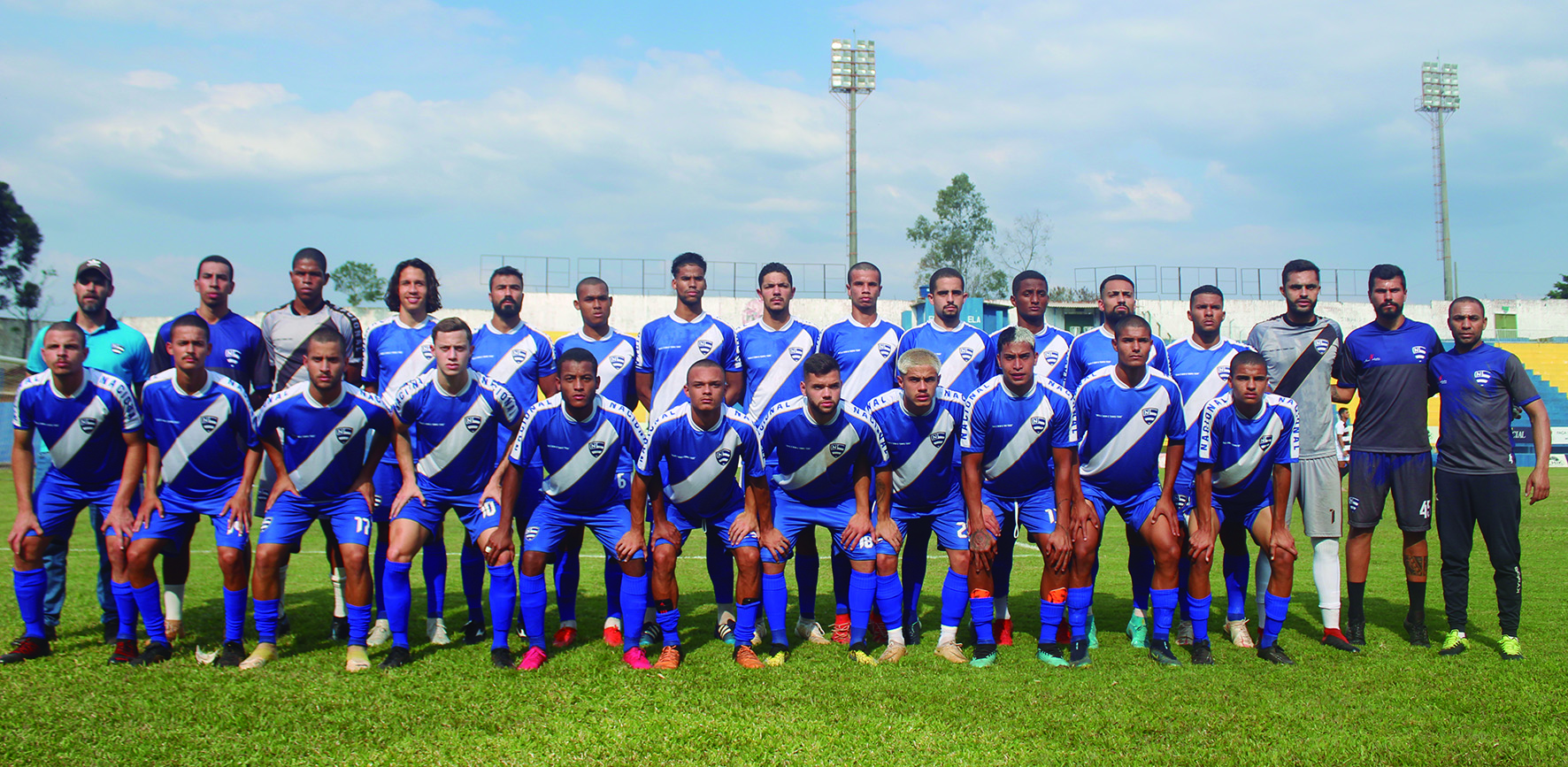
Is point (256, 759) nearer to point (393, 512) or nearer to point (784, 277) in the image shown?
point (393, 512)

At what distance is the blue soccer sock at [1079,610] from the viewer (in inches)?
212

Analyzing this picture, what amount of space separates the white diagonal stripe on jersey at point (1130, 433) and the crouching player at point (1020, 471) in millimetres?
301

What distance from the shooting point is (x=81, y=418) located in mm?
5457

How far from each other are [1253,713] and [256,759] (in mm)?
4395

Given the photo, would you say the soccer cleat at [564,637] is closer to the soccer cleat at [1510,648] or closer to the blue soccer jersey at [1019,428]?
the blue soccer jersey at [1019,428]

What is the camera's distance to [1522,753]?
13.0 feet

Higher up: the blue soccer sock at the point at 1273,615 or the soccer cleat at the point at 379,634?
the blue soccer sock at the point at 1273,615

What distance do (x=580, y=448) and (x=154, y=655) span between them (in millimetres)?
2611

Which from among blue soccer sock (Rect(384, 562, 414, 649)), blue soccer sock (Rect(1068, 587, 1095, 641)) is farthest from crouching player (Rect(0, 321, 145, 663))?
blue soccer sock (Rect(1068, 587, 1095, 641))

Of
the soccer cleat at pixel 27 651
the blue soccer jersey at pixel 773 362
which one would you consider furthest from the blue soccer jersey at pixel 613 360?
the soccer cleat at pixel 27 651

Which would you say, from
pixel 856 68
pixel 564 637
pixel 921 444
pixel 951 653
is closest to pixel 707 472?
pixel 921 444

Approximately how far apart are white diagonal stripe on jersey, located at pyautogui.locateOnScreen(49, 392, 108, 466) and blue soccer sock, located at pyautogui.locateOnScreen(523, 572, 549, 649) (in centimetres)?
249

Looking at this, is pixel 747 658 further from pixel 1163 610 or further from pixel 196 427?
pixel 196 427

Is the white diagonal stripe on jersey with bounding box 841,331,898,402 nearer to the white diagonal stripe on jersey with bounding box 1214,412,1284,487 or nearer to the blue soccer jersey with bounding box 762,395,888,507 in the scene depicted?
the blue soccer jersey with bounding box 762,395,888,507
